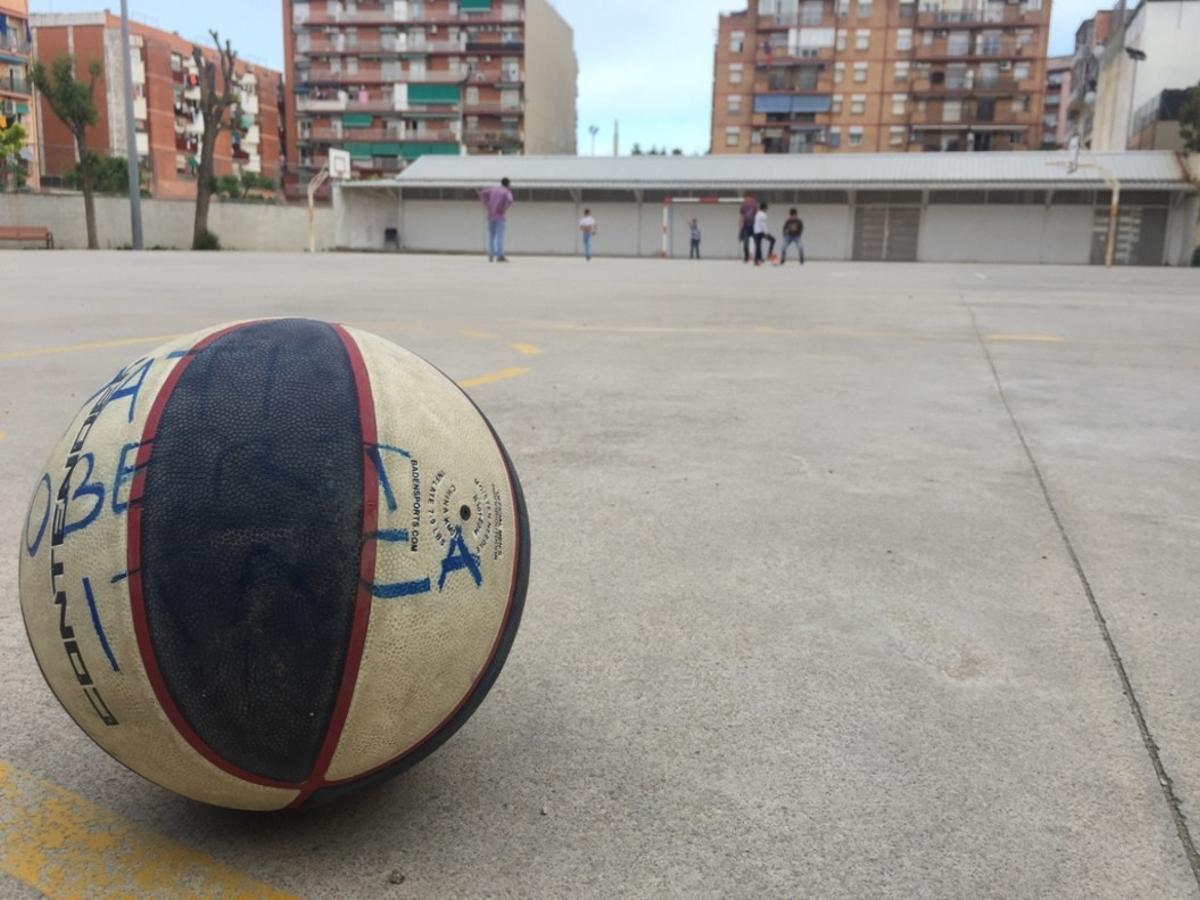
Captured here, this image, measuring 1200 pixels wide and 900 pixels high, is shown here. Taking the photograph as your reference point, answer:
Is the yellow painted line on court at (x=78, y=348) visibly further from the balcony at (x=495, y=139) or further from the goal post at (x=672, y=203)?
the balcony at (x=495, y=139)

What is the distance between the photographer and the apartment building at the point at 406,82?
95.4 meters

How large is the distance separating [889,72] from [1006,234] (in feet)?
175

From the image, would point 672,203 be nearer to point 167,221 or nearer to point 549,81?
point 167,221

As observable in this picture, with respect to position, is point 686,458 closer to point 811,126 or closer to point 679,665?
point 679,665

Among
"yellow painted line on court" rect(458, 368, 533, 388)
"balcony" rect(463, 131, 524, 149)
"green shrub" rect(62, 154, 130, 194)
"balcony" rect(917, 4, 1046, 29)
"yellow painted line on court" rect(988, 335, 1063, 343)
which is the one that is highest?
"balcony" rect(917, 4, 1046, 29)

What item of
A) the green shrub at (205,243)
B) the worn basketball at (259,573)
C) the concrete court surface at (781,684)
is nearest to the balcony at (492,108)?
the green shrub at (205,243)

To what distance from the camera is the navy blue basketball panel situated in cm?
172

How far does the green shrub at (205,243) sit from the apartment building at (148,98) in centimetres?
3872

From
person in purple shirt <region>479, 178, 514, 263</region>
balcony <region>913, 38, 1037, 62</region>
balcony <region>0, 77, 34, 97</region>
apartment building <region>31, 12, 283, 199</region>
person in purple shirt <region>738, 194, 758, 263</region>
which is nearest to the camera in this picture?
person in purple shirt <region>479, 178, 514, 263</region>

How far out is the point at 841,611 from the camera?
309cm

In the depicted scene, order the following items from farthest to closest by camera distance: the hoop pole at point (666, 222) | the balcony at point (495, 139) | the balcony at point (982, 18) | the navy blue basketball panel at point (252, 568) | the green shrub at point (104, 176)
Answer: the balcony at point (495, 139), the balcony at point (982, 18), the green shrub at point (104, 176), the hoop pole at point (666, 222), the navy blue basketball panel at point (252, 568)

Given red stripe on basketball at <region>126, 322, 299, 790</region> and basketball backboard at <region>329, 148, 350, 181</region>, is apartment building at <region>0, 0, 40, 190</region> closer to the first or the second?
basketball backboard at <region>329, 148, 350, 181</region>

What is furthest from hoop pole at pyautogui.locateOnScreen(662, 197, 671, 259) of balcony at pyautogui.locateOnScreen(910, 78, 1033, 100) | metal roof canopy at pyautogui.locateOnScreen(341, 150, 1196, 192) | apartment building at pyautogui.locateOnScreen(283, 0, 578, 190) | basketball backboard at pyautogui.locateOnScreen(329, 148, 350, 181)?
balcony at pyautogui.locateOnScreen(910, 78, 1033, 100)

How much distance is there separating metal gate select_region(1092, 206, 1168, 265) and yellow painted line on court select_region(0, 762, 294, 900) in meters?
46.9
